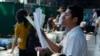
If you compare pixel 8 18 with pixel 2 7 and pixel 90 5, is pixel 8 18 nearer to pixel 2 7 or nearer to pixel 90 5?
pixel 2 7

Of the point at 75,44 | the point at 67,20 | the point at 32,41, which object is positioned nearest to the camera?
the point at 75,44

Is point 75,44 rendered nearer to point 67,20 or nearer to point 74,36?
point 74,36

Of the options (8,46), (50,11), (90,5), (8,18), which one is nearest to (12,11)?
(8,18)

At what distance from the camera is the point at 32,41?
24.6ft

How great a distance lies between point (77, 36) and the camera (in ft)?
12.9

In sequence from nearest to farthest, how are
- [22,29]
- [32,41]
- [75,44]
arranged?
[75,44], [32,41], [22,29]

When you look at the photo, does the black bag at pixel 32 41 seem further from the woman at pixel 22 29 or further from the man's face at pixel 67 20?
the man's face at pixel 67 20

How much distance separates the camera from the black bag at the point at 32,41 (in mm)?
7403

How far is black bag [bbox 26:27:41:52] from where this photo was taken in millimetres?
7403

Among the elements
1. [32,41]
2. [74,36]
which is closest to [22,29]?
[32,41]

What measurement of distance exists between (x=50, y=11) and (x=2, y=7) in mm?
12453

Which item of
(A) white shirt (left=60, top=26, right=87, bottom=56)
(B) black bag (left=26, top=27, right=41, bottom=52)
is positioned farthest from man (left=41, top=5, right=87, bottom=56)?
Result: (B) black bag (left=26, top=27, right=41, bottom=52)

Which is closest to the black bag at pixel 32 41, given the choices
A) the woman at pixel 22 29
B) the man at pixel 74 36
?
the woman at pixel 22 29

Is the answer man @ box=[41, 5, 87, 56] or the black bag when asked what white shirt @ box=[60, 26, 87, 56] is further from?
the black bag
